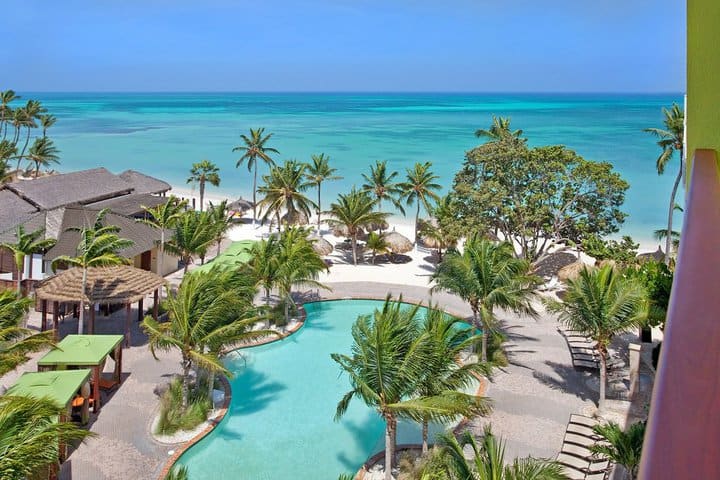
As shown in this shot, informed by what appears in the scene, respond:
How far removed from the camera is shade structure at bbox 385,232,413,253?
28.5m

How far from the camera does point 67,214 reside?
74.6 ft

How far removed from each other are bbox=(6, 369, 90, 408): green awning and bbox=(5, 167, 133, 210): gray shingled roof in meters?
15.0

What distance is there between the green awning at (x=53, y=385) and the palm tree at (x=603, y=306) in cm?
1174

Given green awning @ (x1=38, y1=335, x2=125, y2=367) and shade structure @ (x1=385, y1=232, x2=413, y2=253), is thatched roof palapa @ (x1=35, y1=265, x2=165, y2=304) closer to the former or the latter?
green awning @ (x1=38, y1=335, x2=125, y2=367)

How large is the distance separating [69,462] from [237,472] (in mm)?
3517

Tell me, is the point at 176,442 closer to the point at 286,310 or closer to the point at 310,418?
the point at 310,418

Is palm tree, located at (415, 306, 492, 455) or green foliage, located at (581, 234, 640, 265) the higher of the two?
green foliage, located at (581, 234, 640, 265)

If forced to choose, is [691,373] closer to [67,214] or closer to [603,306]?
[603,306]

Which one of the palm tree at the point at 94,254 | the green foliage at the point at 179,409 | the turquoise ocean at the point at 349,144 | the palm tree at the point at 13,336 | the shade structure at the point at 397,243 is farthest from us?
the turquoise ocean at the point at 349,144

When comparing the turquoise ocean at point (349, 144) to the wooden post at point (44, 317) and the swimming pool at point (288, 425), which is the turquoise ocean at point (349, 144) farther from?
the wooden post at point (44, 317)

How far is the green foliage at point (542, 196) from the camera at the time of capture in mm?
22578

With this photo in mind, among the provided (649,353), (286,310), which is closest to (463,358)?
(649,353)

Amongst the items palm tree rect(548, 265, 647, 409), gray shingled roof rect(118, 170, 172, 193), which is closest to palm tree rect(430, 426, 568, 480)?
palm tree rect(548, 265, 647, 409)

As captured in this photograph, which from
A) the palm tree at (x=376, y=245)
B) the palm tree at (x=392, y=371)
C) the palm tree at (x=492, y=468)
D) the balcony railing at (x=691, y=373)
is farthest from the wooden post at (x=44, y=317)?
the balcony railing at (x=691, y=373)
